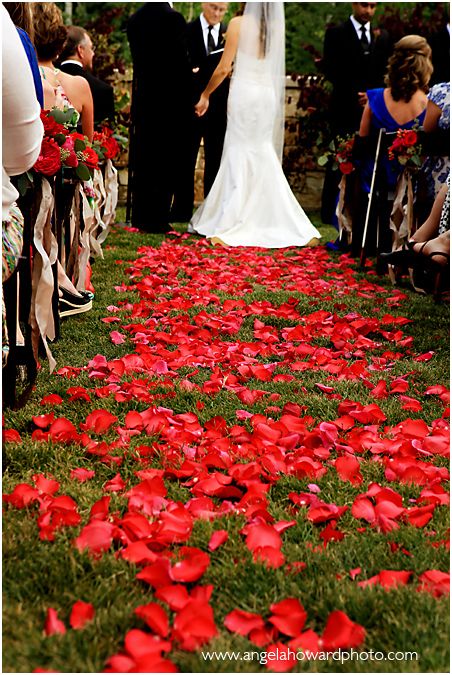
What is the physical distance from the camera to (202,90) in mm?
10258

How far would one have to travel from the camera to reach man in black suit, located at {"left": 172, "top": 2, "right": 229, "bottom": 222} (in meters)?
10.0

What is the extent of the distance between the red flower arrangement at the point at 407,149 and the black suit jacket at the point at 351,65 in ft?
13.4

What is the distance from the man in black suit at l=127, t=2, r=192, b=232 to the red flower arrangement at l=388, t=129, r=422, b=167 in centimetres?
326

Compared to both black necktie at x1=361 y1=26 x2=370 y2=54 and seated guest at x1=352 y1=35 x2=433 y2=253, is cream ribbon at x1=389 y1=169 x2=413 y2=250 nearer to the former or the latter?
seated guest at x1=352 y1=35 x2=433 y2=253

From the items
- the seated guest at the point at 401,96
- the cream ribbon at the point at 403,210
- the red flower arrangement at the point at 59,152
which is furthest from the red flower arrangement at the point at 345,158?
the red flower arrangement at the point at 59,152

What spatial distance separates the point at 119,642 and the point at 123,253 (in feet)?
18.3

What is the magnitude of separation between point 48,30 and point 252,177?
15.7 feet

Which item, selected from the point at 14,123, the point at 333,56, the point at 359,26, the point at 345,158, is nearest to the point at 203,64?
the point at 333,56

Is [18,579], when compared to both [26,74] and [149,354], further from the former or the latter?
[149,354]

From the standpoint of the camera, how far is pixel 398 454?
2.68 meters

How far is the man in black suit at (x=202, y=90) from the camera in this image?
10008 millimetres

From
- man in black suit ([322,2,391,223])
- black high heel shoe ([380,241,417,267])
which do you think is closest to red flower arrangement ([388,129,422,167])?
black high heel shoe ([380,241,417,267])

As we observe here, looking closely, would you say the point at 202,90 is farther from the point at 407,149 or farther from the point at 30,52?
the point at 30,52

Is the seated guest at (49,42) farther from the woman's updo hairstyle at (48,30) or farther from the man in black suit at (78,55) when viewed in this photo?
the man in black suit at (78,55)
